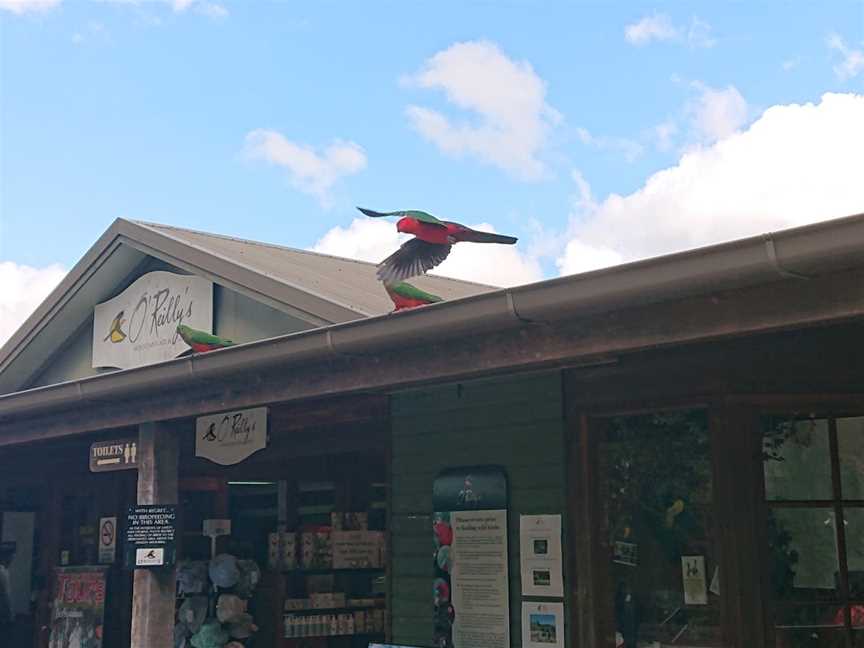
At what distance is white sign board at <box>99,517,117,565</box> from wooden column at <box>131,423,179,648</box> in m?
4.43

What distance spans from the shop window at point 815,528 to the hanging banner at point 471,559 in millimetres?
1838

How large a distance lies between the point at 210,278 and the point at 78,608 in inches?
161

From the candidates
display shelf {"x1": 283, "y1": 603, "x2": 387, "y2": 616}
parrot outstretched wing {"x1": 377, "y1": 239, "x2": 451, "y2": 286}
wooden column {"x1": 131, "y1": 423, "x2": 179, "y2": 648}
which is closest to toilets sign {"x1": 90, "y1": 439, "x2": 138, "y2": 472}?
wooden column {"x1": 131, "y1": 423, "x2": 179, "y2": 648}

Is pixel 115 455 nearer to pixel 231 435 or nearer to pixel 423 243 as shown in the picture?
pixel 231 435

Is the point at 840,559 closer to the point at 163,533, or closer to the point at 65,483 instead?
the point at 163,533

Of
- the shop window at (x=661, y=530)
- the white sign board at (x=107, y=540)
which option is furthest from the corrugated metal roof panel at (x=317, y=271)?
the white sign board at (x=107, y=540)

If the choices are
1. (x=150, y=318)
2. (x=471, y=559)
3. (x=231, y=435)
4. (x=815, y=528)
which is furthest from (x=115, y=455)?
(x=815, y=528)

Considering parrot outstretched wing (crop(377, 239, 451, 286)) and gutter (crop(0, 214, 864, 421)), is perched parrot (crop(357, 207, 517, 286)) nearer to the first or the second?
parrot outstretched wing (crop(377, 239, 451, 286))

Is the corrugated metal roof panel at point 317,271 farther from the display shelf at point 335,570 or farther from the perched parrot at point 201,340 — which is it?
the display shelf at point 335,570

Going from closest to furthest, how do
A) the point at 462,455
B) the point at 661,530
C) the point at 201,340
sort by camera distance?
the point at 661,530, the point at 462,455, the point at 201,340

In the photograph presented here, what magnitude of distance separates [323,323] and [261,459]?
7.89 feet

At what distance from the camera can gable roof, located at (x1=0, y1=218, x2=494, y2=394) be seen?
343 inches

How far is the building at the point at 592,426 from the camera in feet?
16.1

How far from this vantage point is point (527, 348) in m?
5.58
